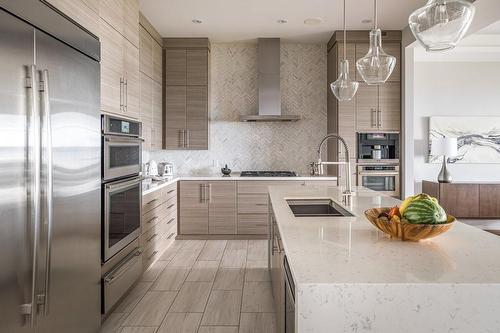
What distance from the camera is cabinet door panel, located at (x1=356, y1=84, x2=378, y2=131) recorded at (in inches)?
190

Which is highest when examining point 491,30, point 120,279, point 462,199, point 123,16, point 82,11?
point 491,30

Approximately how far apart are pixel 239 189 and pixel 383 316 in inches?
152

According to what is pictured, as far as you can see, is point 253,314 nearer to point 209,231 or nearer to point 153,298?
point 153,298

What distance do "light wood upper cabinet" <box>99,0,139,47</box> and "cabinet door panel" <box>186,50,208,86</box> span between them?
172 centimetres

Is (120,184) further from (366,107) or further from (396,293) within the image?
(366,107)

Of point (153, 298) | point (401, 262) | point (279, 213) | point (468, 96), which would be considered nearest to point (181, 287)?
point (153, 298)

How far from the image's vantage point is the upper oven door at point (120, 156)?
2.45 metres

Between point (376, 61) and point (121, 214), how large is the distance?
6.66ft

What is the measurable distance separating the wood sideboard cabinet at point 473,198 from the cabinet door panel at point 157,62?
4371 mm

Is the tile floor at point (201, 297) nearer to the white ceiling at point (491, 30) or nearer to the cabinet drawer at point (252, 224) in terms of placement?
the cabinet drawer at point (252, 224)

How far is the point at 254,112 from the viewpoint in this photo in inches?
213

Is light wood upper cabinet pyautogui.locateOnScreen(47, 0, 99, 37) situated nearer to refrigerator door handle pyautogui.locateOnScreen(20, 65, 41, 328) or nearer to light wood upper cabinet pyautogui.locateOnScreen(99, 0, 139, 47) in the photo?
light wood upper cabinet pyautogui.locateOnScreen(99, 0, 139, 47)

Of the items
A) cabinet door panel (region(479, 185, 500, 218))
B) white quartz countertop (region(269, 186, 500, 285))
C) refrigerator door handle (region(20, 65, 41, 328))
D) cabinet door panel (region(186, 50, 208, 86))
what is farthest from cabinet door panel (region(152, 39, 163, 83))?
cabinet door panel (region(479, 185, 500, 218))

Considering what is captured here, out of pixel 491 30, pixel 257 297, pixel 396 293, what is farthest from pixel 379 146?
pixel 396 293
